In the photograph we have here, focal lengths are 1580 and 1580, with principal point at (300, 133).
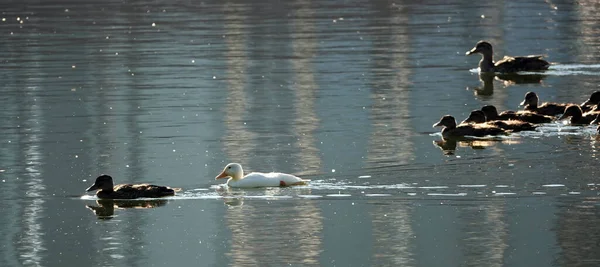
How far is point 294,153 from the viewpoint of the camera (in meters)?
21.6

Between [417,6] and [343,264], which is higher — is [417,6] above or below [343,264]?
above

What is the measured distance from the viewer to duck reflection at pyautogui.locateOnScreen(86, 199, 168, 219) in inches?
713

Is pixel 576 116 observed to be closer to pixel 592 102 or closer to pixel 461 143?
pixel 592 102

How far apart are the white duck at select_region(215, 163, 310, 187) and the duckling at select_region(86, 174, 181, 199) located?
65 cm

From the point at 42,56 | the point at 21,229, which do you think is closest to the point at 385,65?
the point at 42,56

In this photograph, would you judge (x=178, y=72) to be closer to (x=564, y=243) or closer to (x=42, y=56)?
(x=42, y=56)

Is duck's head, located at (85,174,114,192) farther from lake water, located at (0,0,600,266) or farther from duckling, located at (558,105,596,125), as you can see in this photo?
duckling, located at (558,105,596,125)

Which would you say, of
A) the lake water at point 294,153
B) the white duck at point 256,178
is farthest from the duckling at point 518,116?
the white duck at point 256,178

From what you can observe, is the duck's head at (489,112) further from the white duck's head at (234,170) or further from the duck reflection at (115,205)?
the duck reflection at (115,205)

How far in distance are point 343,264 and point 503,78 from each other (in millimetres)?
18024

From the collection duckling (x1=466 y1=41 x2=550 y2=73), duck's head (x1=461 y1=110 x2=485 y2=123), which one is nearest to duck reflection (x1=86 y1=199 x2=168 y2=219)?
duck's head (x1=461 y1=110 x2=485 y2=123)

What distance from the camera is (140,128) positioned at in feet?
81.4

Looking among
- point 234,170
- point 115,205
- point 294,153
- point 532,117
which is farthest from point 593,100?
point 115,205

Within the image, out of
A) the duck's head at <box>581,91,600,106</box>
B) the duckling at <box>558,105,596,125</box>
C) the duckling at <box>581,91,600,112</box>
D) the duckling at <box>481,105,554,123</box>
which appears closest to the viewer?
the duckling at <box>558,105,596,125</box>
